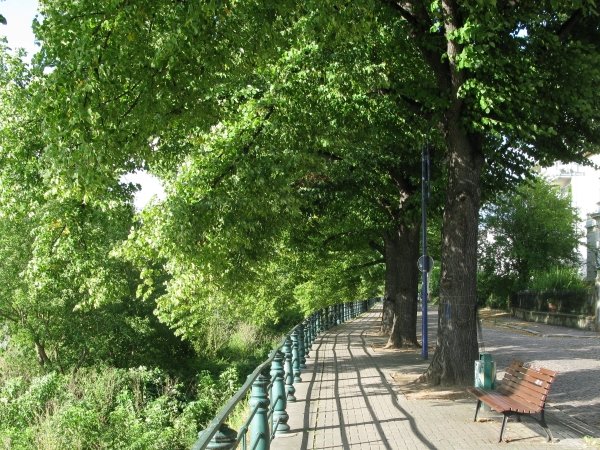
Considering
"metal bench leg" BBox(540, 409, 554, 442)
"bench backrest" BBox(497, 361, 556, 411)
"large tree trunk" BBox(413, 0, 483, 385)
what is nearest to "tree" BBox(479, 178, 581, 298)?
"large tree trunk" BBox(413, 0, 483, 385)

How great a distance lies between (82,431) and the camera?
56.1 feet

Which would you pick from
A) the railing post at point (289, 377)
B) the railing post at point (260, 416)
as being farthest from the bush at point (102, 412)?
the railing post at point (260, 416)

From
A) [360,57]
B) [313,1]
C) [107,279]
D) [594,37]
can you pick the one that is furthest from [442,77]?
[107,279]

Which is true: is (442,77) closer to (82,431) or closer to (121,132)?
(121,132)

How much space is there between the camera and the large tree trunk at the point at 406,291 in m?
21.1

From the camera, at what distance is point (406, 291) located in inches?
833

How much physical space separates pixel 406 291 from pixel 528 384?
12.9 m

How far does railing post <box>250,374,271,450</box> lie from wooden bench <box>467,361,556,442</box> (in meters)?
3.15

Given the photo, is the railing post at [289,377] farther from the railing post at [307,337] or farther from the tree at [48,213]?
the railing post at [307,337]

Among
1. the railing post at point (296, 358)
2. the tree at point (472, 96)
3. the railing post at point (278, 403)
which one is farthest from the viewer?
the railing post at point (296, 358)

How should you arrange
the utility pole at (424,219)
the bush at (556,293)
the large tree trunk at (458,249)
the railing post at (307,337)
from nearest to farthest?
the large tree trunk at (458,249)
the utility pole at (424,219)
the railing post at (307,337)
the bush at (556,293)

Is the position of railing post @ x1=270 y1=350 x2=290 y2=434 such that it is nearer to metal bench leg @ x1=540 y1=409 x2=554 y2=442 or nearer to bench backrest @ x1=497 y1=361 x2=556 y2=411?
bench backrest @ x1=497 y1=361 x2=556 y2=411

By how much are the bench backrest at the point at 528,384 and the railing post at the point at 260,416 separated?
3.47 metres

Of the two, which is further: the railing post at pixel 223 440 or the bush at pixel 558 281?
the bush at pixel 558 281
